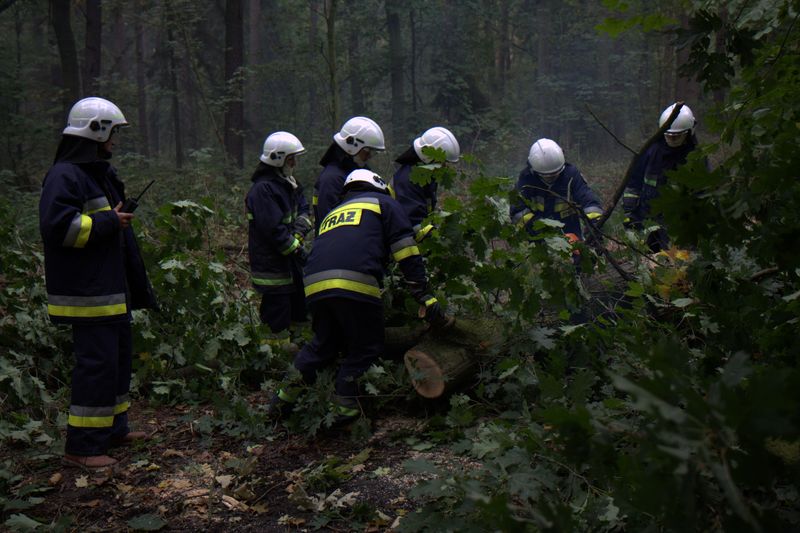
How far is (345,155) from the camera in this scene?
6.83 metres

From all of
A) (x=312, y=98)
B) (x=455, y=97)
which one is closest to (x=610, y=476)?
(x=455, y=97)

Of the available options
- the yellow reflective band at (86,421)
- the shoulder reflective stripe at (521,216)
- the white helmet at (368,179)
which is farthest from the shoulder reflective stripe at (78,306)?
the shoulder reflective stripe at (521,216)

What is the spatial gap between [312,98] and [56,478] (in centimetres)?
2897

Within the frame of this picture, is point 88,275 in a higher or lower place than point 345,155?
lower

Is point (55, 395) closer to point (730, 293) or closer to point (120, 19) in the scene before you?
point (730, 293)

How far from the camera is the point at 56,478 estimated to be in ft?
14.0

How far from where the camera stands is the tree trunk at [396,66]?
945 inches

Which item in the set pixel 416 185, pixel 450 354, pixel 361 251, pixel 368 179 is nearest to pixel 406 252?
pixel 361 251

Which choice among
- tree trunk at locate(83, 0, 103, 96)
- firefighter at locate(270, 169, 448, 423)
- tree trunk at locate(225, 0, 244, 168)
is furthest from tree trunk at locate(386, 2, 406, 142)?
firefighter at locate(270, 169, 448, 423)

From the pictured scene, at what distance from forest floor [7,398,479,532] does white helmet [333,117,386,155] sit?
2.98m

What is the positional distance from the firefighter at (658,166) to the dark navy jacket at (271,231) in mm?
3456

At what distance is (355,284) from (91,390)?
1.89 meters

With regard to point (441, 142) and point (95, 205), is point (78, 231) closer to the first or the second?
point (95, 205)

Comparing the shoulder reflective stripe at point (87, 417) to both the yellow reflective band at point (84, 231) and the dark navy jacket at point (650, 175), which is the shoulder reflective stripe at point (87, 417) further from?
the dark navy jacket at point (650, 175)
